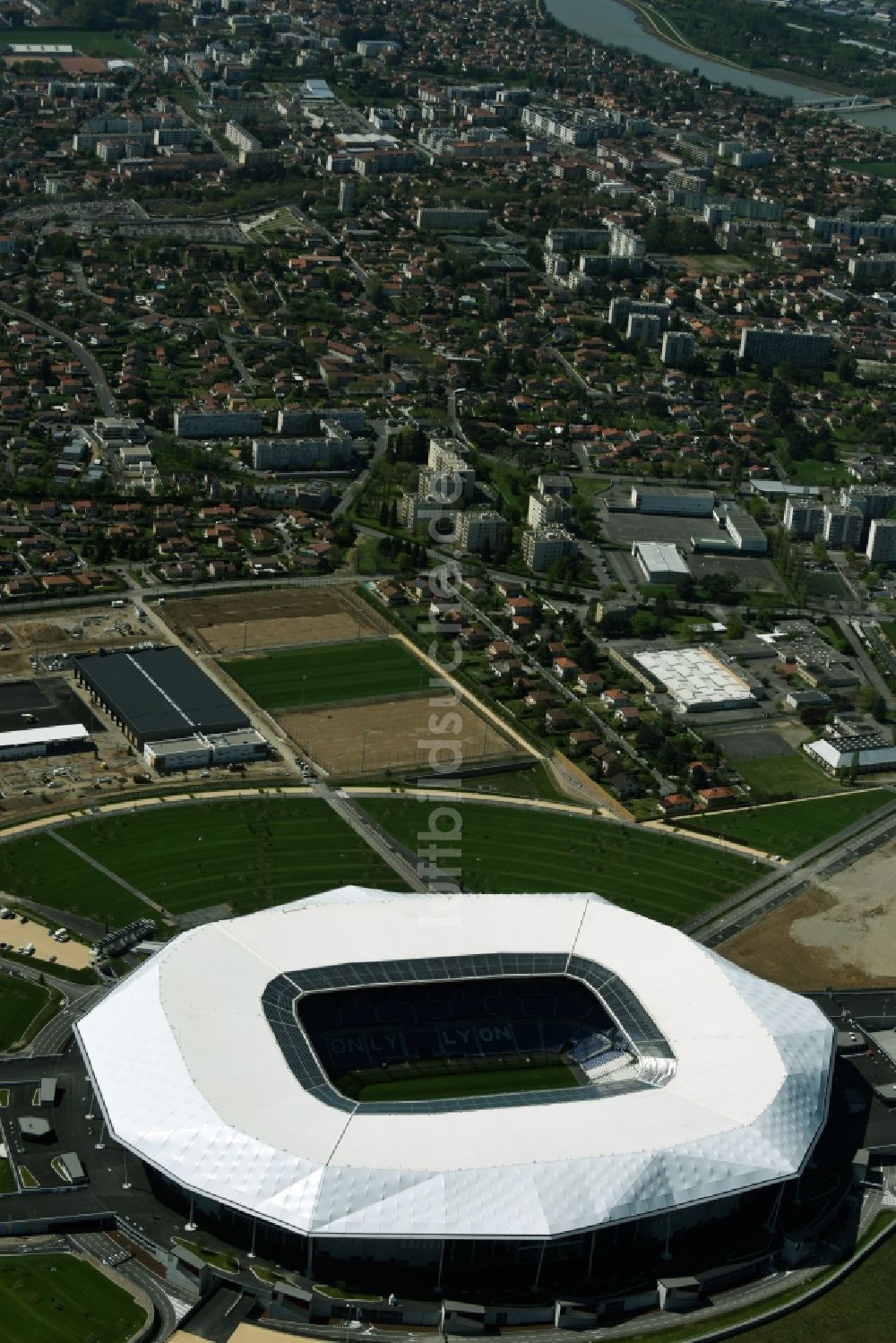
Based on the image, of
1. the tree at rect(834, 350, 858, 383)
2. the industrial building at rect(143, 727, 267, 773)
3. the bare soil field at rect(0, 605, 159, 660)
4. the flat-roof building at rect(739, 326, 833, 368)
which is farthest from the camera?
the flat-roof building at rect(739, 326, 833, 368)

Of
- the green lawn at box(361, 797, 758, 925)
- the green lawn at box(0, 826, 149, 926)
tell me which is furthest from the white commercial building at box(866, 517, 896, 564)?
the green lawn at box(0, 826, 149, 926)

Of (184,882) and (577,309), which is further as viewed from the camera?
(577,309)

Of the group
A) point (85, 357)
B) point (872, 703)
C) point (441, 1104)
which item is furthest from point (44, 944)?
point (85, 357)

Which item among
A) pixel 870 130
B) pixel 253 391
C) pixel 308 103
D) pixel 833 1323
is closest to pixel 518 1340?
pixel 833 1323

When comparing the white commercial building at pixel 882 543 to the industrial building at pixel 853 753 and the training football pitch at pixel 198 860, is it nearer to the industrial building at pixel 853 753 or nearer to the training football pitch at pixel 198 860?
the industrial building at pixel 853 753

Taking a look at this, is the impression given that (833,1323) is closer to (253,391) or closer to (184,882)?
(184,882)

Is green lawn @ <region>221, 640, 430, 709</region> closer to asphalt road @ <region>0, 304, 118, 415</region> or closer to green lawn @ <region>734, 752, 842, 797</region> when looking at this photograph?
green lawn @ <region>734, 752, 842, 797</region>

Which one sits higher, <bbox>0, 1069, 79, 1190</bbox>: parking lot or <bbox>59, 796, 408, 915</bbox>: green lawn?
<bbox>0, 1069, 79, 1190</bbox>: parking lot
